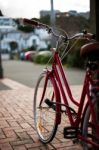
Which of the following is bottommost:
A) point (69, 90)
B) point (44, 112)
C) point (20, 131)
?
point (20, 131)

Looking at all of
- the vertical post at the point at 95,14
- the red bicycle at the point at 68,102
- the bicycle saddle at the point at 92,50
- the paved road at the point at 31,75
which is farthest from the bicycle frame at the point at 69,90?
the paved road at the point at 31,75

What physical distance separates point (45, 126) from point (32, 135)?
0.87 feet

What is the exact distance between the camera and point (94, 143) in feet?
9.34

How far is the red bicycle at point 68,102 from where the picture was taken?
2.84 meters

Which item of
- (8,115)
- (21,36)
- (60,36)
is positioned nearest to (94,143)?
(60,36)

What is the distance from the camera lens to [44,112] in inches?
163

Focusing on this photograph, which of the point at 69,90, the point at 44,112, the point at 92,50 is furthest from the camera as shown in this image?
the point at 44,112

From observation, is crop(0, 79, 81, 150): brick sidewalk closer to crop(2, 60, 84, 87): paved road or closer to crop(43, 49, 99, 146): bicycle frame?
crop(43, 49, 99, 146): bicycle frame

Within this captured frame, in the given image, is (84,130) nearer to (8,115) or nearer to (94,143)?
(94,143)

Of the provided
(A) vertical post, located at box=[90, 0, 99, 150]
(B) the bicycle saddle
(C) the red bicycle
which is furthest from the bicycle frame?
(A) vertical post, located at box=[90, 0, 99, 150]

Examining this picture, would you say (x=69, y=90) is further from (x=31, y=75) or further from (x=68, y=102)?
(x=31, y=75)

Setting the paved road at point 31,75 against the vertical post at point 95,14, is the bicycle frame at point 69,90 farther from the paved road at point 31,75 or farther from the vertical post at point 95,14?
the paved road at point 31,75

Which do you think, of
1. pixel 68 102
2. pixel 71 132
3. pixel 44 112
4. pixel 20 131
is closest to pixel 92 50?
pixel 71 132

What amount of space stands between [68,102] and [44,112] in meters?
0.57
